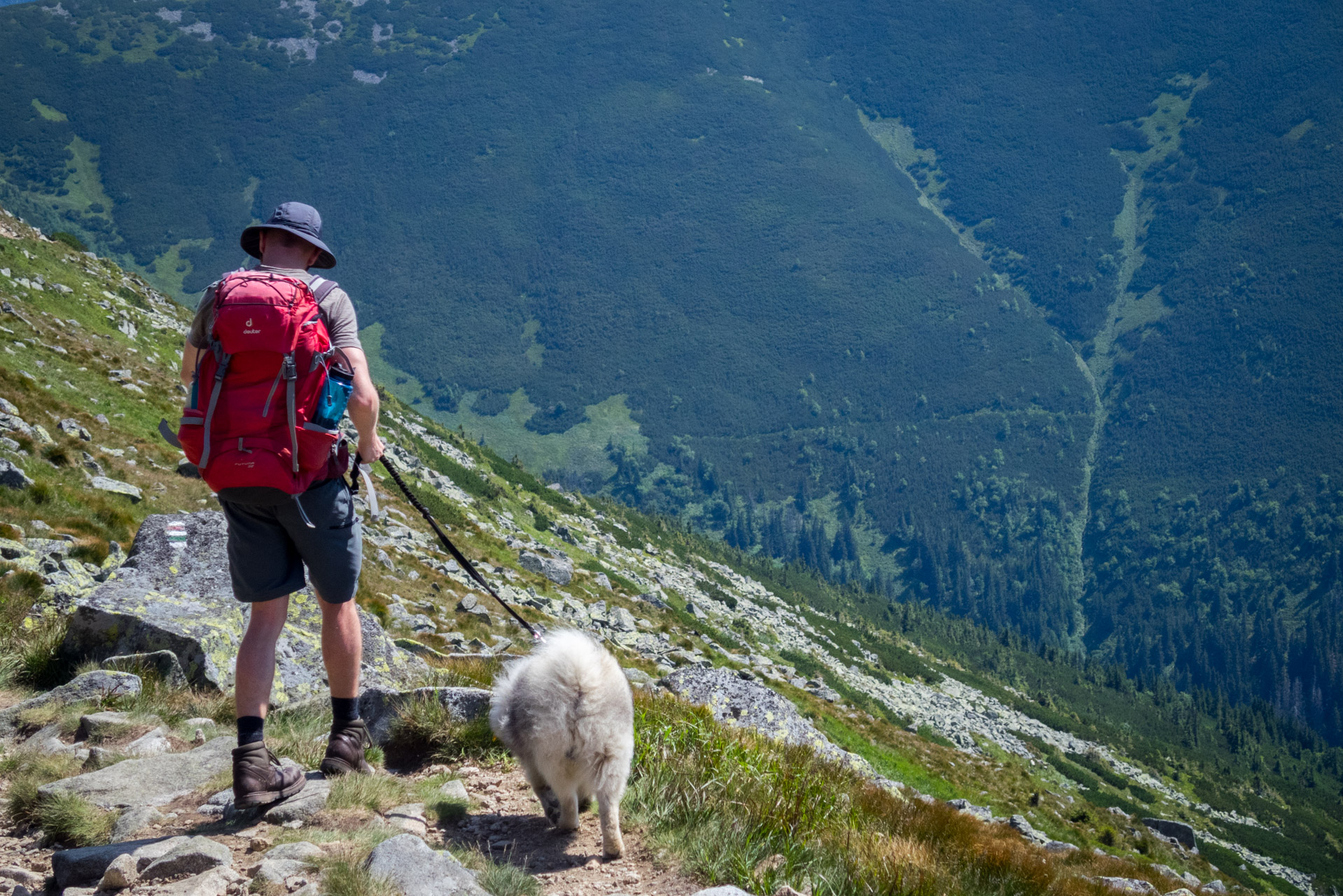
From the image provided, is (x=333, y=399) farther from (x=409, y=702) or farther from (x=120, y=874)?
(x=409, y=702)

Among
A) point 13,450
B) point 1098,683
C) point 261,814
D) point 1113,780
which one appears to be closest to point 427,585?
point 13,450

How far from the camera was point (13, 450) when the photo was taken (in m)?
14.3

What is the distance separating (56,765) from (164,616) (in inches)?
82.6

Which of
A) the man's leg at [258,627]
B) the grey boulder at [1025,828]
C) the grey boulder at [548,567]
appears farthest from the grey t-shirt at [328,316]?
the grey boulder at [548,567]

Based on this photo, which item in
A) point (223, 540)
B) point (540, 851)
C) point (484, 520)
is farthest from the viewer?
point (484, 520)

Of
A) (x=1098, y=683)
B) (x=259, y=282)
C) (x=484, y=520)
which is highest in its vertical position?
(x=259, y=282)

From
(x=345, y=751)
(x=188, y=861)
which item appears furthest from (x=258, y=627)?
(x=188, y=861)

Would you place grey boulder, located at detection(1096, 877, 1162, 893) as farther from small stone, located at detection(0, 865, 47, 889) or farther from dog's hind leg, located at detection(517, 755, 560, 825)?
small stone, located at detection(0, 865, 47, 889)

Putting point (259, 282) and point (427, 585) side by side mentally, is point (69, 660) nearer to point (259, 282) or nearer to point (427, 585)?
point (259, 282)

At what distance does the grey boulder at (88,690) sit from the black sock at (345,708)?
7.41 ft

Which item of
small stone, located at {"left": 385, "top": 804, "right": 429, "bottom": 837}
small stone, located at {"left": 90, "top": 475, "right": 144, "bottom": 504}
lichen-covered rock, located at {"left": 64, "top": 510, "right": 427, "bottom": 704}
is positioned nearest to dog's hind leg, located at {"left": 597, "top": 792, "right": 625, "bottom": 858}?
small stone, located at {"left": 385, "top": 804, "right": 429, "bottom": 837}

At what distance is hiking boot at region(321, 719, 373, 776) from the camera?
16.4ft

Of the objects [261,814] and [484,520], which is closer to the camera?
[261,814]

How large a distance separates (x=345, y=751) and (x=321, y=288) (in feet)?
9.12
